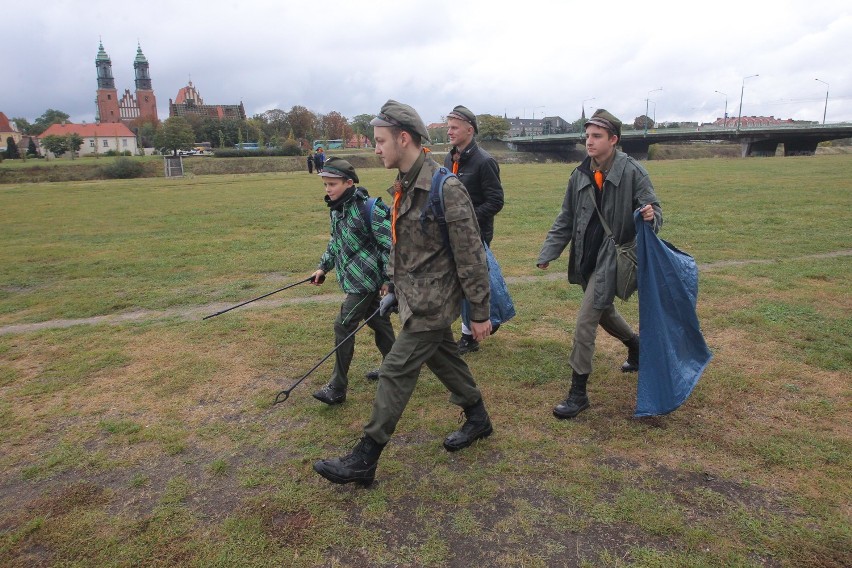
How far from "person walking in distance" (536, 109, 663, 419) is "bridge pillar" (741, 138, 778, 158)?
7174 cm

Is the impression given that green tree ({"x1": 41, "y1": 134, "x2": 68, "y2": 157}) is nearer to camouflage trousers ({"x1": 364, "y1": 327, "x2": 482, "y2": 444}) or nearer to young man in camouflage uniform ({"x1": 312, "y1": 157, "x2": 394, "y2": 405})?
young man in camouflage uniform ({"x1": 312, "y1": 157, "x2": 394, "y2": 405})

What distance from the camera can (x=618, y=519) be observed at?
129 inches

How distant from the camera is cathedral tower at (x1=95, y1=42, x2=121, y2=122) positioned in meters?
151

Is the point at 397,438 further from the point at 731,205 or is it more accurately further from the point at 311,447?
the point at 731,205

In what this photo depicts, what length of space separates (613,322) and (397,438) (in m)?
2.06

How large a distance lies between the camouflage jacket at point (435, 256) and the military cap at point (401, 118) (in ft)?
0.55

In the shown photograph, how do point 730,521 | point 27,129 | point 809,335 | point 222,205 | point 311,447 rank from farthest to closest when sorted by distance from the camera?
point 27,129 < point 222,205 < point 809,335 < point 311,447 < point 730,521

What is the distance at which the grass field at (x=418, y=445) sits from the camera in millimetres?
3152

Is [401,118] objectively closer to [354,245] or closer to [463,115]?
[354,245]

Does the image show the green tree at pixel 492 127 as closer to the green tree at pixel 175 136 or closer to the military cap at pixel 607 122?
the green tree at pixel 175 136

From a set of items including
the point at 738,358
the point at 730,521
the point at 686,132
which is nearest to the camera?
the point at 730,521

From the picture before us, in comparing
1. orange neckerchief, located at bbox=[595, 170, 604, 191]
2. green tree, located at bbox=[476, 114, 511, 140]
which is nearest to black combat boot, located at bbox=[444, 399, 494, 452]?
orange neckerchief, located at bbox=[595, 170, 604, 191]

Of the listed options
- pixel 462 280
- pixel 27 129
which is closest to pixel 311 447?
pixel 462 280

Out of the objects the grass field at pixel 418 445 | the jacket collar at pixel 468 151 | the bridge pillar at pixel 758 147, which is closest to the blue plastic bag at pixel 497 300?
the grass field at pixel 418 445
